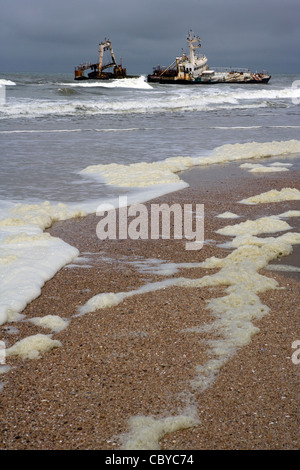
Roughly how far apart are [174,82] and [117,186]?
51.2 meters

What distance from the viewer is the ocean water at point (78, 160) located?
4848 millimetres

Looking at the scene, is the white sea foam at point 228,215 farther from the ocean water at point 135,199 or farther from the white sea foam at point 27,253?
the white sea foam at point 27,253

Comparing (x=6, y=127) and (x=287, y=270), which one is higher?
(x=6, y=127)

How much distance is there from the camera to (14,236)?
527 centimetres

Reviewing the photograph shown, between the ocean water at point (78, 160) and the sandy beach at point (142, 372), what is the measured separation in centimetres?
47

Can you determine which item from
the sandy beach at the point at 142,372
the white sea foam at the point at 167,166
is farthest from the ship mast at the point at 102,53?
the sandy beach at the point at 142,372

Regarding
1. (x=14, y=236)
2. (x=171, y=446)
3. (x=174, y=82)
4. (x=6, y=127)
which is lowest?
(x=171, y=446)

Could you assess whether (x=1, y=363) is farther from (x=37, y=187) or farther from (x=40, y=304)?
(x=37, y=187)

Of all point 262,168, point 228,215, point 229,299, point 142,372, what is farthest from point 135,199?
point 142,372

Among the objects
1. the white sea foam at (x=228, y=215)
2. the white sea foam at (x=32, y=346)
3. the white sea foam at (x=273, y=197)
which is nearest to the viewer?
the white sea foam at (x=32, y=346)

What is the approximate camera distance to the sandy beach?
236 cm

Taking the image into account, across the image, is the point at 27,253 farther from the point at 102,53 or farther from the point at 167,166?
the point at 102,53

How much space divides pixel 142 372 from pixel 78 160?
27.5 ft

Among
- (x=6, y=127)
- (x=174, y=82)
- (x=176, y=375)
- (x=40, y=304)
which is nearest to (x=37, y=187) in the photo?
(x=40, y=304)
